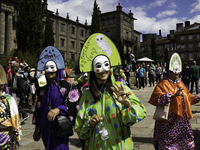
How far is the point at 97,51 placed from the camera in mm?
2350

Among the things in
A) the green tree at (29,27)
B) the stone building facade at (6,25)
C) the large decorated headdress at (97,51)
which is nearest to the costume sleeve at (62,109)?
the large decorated headdress at (97,51)

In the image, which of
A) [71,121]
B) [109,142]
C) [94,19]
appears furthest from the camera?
[94,19]

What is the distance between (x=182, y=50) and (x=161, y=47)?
732 cm

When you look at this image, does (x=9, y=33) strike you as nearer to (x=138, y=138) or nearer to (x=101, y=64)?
(x=138, y=138)

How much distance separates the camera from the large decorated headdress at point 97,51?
2.33 meters

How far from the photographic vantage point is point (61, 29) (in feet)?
134

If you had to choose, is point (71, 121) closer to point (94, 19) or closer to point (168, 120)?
point (168, 120)

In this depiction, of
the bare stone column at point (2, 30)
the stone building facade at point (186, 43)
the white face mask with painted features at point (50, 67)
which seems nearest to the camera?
the white face mask with painted features at point (50, 67)

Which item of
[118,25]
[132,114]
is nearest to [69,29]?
[118,25]

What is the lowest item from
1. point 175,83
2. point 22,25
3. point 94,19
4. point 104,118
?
point 104,118

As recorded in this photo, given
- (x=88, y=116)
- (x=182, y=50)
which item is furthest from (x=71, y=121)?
Result: (x=182, y=50)

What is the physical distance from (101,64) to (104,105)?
0.46 m

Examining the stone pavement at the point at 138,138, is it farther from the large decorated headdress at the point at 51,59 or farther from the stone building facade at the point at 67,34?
the stone building facade at the point at 67,34

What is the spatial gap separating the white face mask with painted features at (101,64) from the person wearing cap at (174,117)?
155 cm
